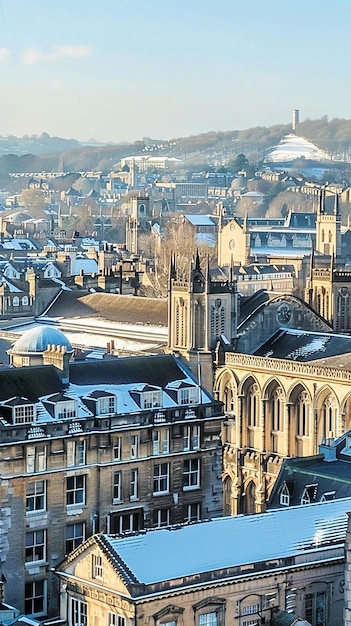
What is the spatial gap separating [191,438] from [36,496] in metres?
6.49

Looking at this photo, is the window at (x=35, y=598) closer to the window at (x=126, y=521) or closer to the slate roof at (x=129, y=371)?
the window at (x=126, y=521)

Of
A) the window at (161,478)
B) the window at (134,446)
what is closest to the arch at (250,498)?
the window at (161,478)

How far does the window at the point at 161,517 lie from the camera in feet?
156

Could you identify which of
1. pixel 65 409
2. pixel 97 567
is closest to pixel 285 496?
pixel 65 409

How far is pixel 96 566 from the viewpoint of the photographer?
123ft

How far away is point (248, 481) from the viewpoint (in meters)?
68.2

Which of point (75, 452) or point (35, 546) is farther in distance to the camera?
point (75, 452)

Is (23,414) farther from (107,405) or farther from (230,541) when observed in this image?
(230,541)

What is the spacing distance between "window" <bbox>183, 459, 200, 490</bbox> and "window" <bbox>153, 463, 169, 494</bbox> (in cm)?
77

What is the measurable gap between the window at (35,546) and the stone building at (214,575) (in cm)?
547

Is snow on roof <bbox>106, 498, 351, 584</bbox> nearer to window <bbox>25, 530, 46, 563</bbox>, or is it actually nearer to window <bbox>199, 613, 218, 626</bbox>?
window <bbox>199, 613, 218, 626</bbox>

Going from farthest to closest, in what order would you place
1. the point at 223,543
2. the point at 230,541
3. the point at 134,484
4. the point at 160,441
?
the point at 160,441 → the point at 134,484 → the point at 230,541 → the point at 223,543

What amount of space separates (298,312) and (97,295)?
17.3 meters

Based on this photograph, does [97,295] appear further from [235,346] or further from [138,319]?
[235,346]
